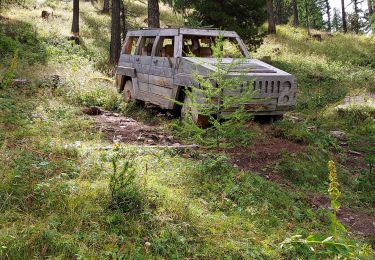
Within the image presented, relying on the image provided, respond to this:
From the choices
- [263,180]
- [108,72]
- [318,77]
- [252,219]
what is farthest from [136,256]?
[318,77]

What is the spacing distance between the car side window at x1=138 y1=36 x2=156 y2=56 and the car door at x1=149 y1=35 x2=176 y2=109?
25.8 inches

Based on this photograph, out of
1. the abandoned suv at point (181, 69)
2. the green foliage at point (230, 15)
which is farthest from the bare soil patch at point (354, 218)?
the green foliage at point (230, 15)

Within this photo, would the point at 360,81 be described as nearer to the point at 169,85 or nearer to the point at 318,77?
the point at 318,77

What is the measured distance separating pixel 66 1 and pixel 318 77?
27101 mm

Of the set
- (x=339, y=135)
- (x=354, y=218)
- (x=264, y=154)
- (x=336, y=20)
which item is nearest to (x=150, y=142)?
(x=264, y=154)

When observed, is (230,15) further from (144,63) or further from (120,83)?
(144,63)

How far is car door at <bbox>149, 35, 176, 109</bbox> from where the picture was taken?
30.5 ft

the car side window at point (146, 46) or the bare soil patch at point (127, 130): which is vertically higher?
the car side window at point (146, 46)

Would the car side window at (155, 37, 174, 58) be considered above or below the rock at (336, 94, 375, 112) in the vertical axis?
above

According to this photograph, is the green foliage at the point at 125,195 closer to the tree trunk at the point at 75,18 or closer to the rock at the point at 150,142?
the rock at the point at 150,142

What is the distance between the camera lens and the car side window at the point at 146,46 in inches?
422

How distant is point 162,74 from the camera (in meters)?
9.59

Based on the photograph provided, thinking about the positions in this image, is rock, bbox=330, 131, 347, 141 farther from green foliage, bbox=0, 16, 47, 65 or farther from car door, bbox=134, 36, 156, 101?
green foliage, bbox=0, 16, 47, 65

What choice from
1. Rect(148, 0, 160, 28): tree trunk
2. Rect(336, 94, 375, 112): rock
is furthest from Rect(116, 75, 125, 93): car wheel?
Rect(336, 94, 375, 112): rock
